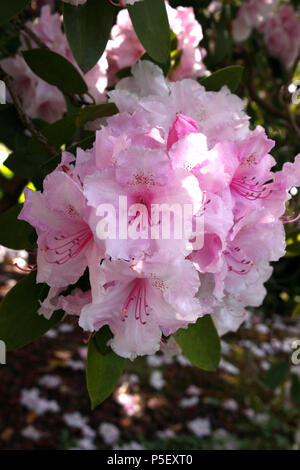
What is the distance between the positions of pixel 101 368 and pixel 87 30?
0.54 meters

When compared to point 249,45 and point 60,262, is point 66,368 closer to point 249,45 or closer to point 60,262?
point 249,45

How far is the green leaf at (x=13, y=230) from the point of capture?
2.65 ft

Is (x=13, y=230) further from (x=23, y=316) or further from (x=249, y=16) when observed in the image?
(x=249, y=16)

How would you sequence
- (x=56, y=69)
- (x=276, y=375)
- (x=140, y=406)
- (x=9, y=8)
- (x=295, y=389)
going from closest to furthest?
(x=9, y=8), (x=56, y=69), (x=276, y=375), (x=295, y=389), (x=140, y=406)

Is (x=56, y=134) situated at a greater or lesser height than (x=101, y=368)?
greater

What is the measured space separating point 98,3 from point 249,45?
4.75ft

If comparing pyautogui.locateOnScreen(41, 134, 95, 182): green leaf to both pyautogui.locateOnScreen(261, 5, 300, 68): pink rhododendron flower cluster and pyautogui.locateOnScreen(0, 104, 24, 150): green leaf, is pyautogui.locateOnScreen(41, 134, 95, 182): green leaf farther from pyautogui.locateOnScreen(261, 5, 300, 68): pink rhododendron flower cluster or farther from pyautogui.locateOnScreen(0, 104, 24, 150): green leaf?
pyautogui.locateOnScreen(261, 5, 300, 68): pink rhododendron flower cluster

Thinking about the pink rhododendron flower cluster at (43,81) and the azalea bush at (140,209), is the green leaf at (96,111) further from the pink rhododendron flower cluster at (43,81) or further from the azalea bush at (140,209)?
the pink rhododendron flower cluster at (43,81)

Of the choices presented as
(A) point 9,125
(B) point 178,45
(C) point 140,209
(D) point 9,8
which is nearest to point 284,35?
(B) point 178,45

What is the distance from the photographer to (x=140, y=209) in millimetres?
625

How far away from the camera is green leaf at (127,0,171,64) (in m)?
0.74

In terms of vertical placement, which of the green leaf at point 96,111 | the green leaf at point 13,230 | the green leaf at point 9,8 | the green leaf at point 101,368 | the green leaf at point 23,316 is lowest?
the green leaf at point 101,368

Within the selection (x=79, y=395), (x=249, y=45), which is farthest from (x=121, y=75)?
(x=79, y=395)

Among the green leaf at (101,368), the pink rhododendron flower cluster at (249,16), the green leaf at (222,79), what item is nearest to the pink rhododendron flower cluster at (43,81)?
the green leaf at (222,79)
